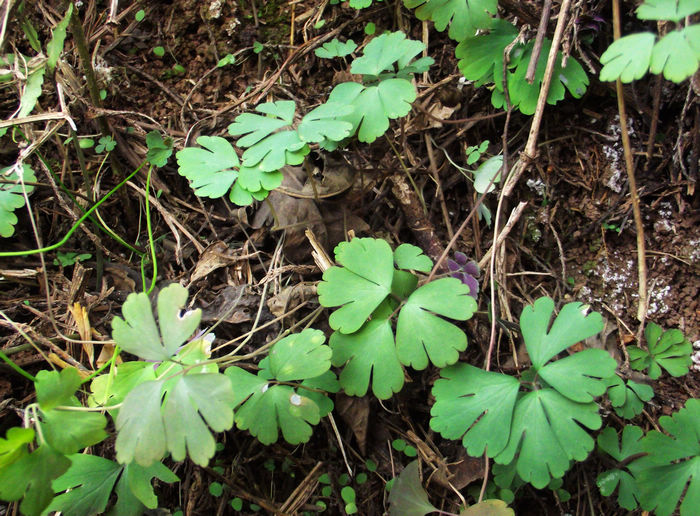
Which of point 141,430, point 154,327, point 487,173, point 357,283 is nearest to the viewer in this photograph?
point 141,430

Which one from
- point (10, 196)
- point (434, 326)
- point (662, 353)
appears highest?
point (10, 196)

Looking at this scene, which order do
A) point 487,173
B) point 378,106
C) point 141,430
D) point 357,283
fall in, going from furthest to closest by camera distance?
point 487,173 < point 378,106 < point 357,283 < point 141,430

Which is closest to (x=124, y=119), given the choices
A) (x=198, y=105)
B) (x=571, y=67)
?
(x=198, y=105)

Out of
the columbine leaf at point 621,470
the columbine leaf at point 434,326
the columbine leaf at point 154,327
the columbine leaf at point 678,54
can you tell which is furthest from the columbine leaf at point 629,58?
the columbine leaf at point 154,327

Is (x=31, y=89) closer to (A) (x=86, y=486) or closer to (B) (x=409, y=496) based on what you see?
(A) (x=86, y=486)

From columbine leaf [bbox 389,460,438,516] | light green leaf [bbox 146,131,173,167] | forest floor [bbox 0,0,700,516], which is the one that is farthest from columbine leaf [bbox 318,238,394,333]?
light green leaf [bbox 146,131,173,167]

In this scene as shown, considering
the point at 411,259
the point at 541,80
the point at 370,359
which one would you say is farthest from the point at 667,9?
the point at 370,359

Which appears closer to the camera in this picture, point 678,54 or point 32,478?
point 32,478
